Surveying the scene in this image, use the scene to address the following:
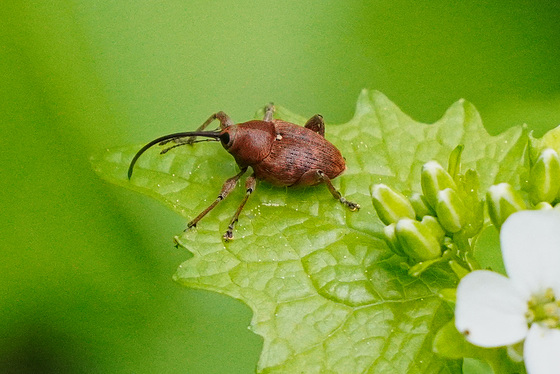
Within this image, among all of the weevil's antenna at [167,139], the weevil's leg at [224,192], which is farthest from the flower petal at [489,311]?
the weevil's antenna at [167,139]

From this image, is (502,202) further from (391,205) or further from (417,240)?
(391,205)

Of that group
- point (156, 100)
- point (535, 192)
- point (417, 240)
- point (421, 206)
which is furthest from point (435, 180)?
point (156, 100)

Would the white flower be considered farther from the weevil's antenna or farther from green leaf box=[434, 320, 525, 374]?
the weevil's antenna

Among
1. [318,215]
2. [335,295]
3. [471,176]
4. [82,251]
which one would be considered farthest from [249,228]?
[82,251]

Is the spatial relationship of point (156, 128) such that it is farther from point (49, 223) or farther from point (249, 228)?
point (249, 228)

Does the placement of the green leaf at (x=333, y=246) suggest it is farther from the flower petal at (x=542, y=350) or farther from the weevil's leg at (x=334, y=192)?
the flower petal at (x=542, y=350)

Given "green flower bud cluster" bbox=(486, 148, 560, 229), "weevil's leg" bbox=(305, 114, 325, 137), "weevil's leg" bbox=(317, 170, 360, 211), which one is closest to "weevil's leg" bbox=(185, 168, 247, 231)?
"weevil's leg" bbox=(317, 170, 360, 211)
